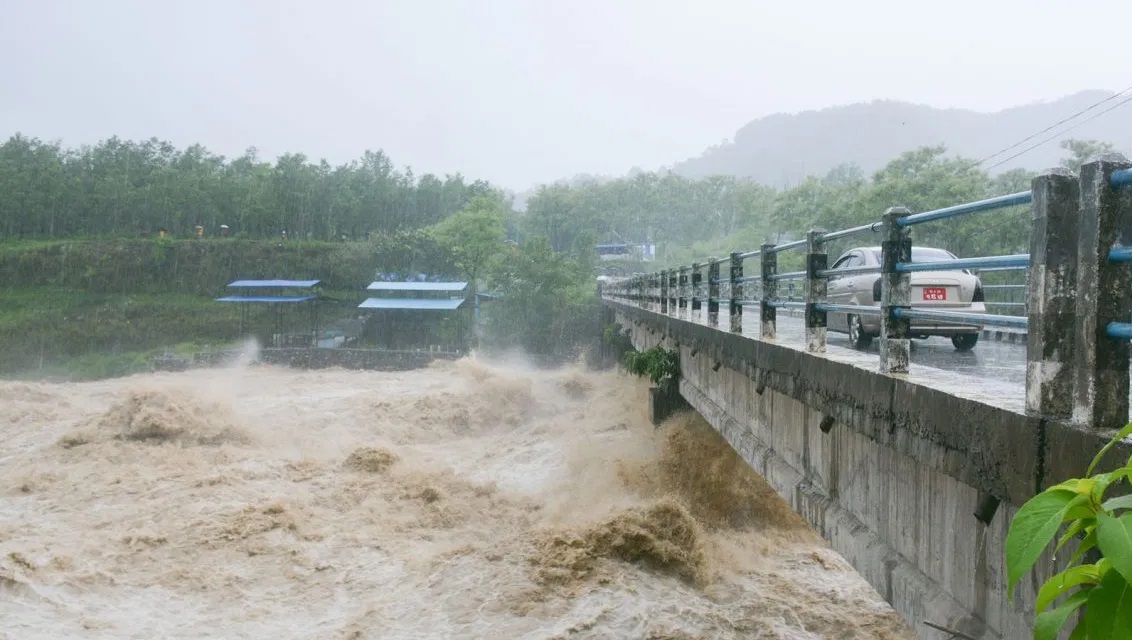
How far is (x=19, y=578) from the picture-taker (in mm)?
10867

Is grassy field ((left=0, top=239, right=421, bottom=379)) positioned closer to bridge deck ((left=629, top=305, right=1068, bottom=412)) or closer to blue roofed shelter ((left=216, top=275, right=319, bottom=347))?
blue roofed shelter ((left=216, top=275, right=319, bottom=347))

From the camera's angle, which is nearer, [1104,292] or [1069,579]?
[1069,579]

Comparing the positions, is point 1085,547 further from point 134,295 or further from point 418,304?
point 134,295

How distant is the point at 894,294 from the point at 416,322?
38.1m

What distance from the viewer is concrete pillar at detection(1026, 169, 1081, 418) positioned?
Answer: 10.0ft

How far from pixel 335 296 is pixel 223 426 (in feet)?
106

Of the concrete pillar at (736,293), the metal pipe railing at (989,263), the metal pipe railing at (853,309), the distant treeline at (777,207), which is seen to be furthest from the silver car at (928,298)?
the distant treeline at (777,207)

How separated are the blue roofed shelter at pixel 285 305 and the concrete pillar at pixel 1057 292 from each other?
41.3 m

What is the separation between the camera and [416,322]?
4188 cm

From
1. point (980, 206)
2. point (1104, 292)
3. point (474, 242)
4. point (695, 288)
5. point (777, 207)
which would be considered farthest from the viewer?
point (474, 242)

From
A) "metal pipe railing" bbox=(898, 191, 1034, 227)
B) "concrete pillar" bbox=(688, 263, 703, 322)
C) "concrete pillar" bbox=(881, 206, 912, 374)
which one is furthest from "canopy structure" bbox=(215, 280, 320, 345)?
"metal pipe railing" bbox=(898, 191, 1034, 227)

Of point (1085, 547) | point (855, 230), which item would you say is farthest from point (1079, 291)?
point (855, 230)

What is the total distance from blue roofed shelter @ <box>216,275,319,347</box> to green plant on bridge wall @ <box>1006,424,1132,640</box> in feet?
140

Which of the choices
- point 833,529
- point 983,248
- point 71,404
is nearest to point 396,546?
point 833,529
